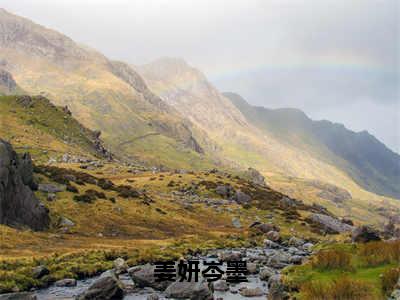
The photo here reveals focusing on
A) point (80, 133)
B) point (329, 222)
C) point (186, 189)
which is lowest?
point (329, 222)

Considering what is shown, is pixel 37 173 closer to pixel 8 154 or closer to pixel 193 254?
pixel 8 154

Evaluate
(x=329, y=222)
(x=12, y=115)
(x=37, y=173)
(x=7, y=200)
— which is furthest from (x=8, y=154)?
(x=12, y=115)

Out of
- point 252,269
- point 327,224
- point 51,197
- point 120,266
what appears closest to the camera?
point 120,266

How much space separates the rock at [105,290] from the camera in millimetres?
27000

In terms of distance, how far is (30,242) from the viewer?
43.2m

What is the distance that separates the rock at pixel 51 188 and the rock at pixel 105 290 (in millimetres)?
38282

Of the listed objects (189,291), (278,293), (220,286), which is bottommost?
(220,286)

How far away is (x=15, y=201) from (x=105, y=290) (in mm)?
27609

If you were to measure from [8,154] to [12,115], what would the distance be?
133 meters

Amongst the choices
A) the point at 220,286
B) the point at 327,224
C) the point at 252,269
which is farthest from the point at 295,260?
the point at 327,224

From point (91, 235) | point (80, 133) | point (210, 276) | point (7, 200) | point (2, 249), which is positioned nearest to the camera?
point (210, 276)

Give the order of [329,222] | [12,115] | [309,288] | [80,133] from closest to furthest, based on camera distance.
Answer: [309,288]
[329,222]
[12,115]
[80,133]

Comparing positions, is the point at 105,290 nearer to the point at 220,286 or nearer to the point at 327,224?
the point at 220,286

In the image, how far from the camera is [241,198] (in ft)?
362
